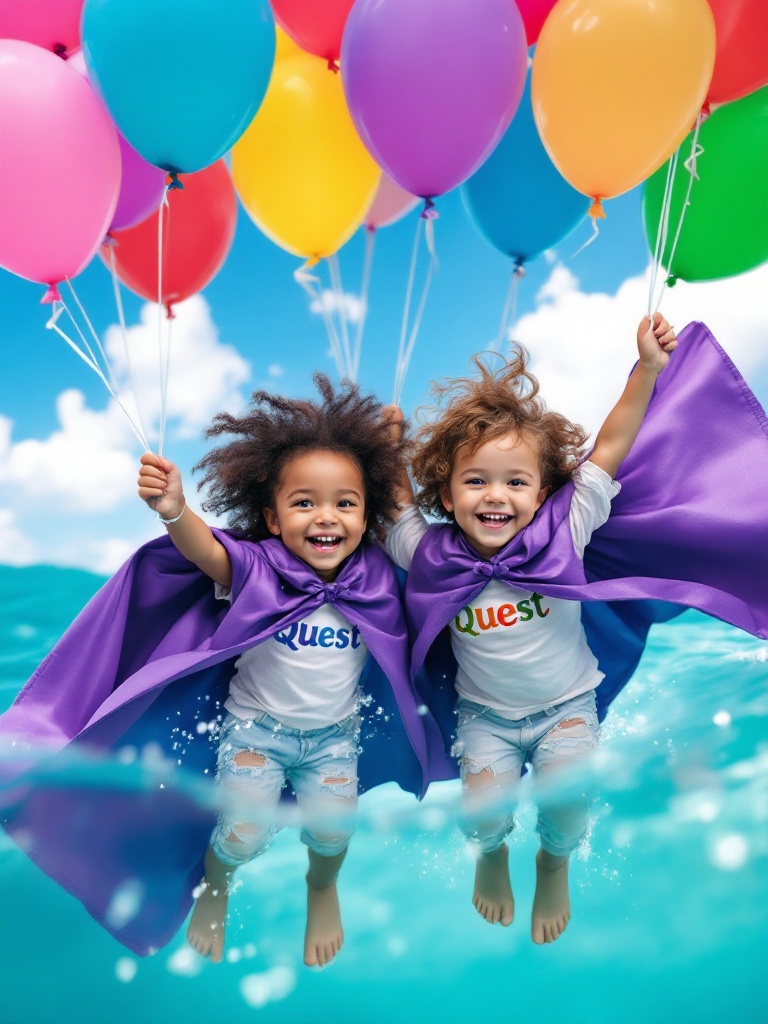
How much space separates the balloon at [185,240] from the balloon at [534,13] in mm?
1037

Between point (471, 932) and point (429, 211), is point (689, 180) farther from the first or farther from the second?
point (471, 932)

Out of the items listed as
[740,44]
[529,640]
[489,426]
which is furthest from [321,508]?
[740,44]

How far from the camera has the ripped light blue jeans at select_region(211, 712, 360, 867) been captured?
7.56 ft

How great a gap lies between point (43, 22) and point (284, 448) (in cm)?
131

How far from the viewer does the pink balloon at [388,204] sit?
11.0 ft

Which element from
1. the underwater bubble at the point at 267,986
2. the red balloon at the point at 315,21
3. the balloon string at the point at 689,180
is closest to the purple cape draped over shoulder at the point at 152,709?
the underwater bubble at the point at 267,986

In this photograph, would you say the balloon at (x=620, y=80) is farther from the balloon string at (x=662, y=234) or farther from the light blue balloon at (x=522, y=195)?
→ the light blue balloon at (x=522, y=195)

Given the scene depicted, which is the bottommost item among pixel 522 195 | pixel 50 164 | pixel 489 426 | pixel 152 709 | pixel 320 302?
pixel 152 709

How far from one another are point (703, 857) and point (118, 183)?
7.25 feet

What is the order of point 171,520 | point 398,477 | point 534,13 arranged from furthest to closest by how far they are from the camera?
1. point 534,13
2. point 398,477
3. point 171,520

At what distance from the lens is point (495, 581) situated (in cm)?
236

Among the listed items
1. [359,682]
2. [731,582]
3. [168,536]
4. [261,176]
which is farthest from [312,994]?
[261,176]

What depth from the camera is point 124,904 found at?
2320mm

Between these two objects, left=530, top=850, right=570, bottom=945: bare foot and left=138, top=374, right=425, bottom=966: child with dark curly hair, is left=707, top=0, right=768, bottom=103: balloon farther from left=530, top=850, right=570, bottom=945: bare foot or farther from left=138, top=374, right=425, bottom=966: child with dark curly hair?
left=530, top=850, right=570, bottom=945: bare foot
